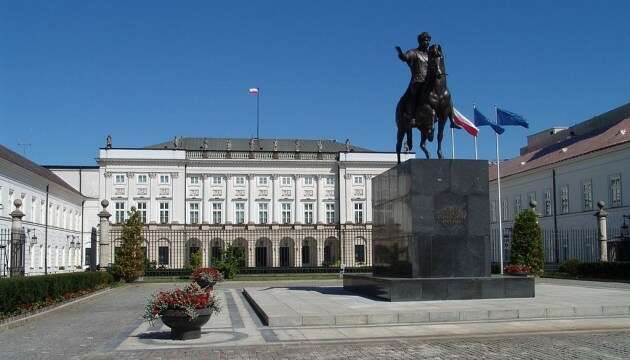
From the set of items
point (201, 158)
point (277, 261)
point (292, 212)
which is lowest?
point (277, 261)

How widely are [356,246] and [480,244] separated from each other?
2086 inches

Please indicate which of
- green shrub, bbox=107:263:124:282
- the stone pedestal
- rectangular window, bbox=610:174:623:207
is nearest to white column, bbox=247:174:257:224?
green shrub, bbox=107:263:124:282

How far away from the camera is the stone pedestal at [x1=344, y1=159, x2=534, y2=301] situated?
16328mm

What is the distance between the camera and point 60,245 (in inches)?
2360

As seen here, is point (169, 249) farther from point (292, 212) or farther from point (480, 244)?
point (480, 244)

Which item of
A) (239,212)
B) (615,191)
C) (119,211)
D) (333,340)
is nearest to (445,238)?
(333,340)

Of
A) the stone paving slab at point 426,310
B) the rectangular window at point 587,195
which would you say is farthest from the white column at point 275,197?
the stone paving slab at point 426,310

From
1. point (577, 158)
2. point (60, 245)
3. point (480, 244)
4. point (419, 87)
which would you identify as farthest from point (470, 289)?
point (60, 245)

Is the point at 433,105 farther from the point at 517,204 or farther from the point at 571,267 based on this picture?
the point at 517,204

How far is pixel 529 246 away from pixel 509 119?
6.43 metres

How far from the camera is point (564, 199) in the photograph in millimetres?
51469

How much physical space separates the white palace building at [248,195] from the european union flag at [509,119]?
116 ft

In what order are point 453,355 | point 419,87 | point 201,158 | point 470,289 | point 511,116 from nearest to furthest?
point 453,355 → point 470,289 → point 419,87 → point 511,116 → point 201,158

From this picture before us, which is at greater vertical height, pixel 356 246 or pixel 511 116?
pixel 511 116
